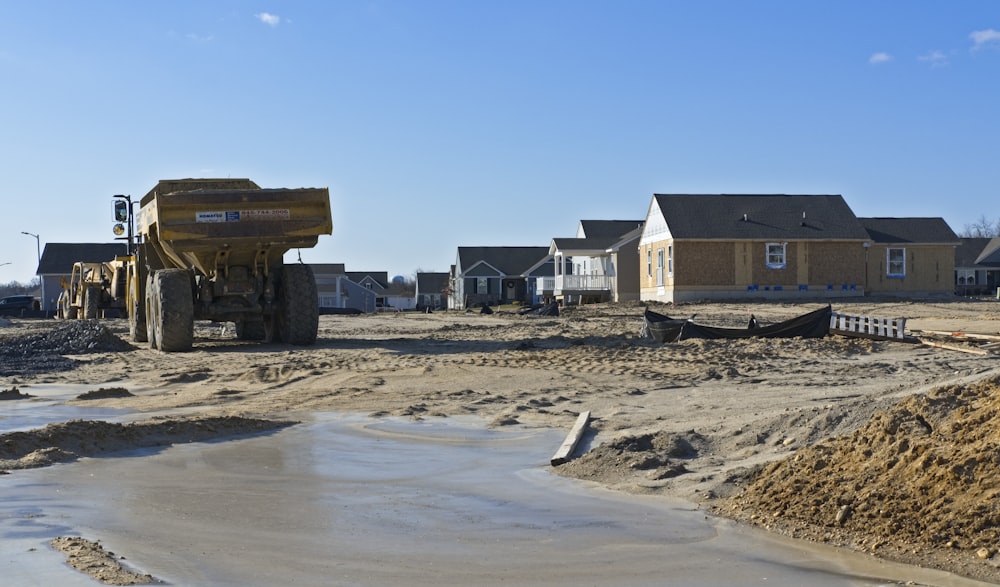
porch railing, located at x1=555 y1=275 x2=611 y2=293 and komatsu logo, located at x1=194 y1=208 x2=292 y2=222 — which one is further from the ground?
komatsu logo, located at x1=194 y1=208 x2=292 y2=222

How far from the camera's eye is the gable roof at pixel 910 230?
47875mm

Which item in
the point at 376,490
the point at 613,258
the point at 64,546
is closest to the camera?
the point at 64,546

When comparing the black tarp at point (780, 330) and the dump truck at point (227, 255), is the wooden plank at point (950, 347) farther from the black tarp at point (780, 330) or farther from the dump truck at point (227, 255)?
the dump truck at point (227, 255)

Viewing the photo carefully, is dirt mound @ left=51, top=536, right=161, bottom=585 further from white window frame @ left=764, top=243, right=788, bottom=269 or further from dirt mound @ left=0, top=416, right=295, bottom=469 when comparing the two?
white window frame @ left=764, top=243, right=788, bottom=269

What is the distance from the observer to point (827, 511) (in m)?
6.77

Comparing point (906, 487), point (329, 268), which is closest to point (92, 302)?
point (906, 487)

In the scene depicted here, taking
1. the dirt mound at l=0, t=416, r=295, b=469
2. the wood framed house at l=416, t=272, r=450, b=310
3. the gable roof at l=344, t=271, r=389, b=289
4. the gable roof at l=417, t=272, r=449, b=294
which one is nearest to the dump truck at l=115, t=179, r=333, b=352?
→ the dirt mound at l=0, t=416, r=295, b=469

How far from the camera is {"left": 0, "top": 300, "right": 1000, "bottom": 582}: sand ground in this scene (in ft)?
28.6

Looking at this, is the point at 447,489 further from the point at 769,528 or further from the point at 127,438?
the point at 127,438

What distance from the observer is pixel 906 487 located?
21.8ft

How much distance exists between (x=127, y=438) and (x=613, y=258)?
43779 millimetres

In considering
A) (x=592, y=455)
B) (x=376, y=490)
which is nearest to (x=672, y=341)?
(x=592, y=455)

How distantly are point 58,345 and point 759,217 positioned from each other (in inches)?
1213

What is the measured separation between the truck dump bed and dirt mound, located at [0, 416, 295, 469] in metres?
9.25
